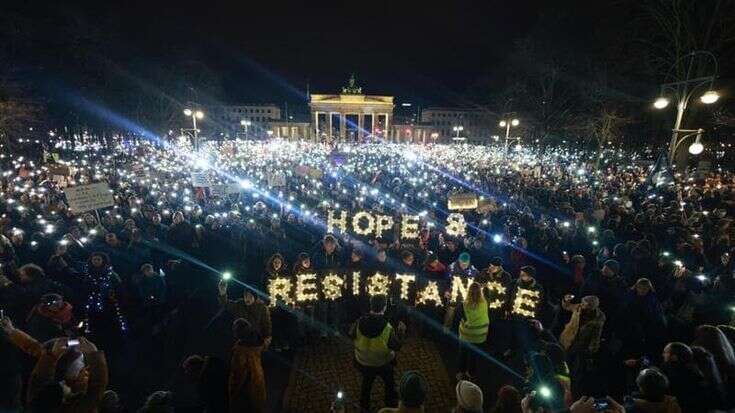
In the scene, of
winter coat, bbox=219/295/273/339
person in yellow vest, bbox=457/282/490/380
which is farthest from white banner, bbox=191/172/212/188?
person in yellow vest, bbox=457/282/490/380

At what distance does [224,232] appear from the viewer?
10.3 meters

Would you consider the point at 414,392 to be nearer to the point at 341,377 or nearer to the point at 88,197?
the point at 341,377

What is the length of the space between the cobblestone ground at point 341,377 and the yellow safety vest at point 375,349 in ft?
2.84

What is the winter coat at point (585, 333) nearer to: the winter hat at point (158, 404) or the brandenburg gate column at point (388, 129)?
the winter hat at point (158, 404)

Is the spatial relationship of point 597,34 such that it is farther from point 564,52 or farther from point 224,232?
point 224,232

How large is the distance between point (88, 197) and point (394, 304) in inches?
305

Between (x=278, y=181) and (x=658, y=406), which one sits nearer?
(x=658, y=406)

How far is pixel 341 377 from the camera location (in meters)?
6.29

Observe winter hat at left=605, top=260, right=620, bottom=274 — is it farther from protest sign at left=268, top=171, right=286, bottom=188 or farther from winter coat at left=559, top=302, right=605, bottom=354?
protest sign at left=268, top=171, right=286, bottom=188

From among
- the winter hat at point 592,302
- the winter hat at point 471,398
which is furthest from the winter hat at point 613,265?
the winter hat at point 471,398

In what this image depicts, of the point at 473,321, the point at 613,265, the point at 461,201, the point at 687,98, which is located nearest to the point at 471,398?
the point at 473,321

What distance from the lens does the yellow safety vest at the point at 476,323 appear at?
5688 millimetres

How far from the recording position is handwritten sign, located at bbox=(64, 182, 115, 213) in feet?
29.5

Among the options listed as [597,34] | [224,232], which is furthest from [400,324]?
[597,34]
